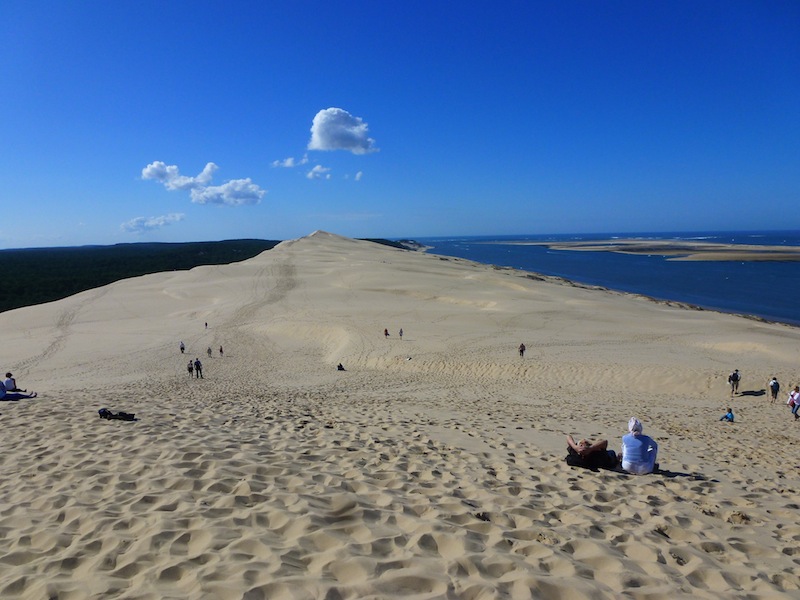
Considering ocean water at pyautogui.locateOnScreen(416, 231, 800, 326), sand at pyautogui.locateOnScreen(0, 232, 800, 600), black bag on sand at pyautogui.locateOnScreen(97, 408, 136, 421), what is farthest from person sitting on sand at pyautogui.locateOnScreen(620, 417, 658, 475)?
ocean water at pyautogui.locateOnScreen(416, 231, 800, 326)

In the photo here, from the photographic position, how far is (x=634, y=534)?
5.07 meters

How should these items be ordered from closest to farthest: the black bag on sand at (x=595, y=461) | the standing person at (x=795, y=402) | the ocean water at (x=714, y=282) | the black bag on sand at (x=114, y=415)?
the black bag on sand at (x=595, y=461) → the black bag on sand at (x=114, y=415) → the standing person at (x=795, y=402) → the ocean water at (x=714, y=282)

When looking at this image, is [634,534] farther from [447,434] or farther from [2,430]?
[2,430]

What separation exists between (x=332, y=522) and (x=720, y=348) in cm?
2766

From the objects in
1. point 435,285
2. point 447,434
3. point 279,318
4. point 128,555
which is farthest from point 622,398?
point 435,285

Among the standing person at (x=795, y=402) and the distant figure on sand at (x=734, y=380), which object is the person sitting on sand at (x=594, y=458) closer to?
the standing person at (x=795, y=402)

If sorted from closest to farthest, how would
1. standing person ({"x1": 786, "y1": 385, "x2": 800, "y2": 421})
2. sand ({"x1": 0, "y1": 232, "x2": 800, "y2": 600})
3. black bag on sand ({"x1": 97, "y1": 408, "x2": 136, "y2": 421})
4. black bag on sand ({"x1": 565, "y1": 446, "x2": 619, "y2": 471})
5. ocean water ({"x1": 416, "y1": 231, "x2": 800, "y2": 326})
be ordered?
1. sand ({"x1": 0, "y1": 232, "x2": 800, "y2": 600})
2. black bag on sand ({"x1": 565, "y1": 446, "x2": 619, "y2": 471})
3. black bag on sand ({"x1": 97, "y1": 408, "x2": 136, "y2": 421})
4. standing person ({"x1": 786, "y1": 385, "x2": 800, "y2": 421})
5. ocean water ({"x1": 416, "y1": 231, "x2": 800, "y2": 326})

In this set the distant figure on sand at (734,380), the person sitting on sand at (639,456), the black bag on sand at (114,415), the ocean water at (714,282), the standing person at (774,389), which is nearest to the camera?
the person sitting on sand at (639,456)

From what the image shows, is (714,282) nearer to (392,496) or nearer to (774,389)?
(774,389)

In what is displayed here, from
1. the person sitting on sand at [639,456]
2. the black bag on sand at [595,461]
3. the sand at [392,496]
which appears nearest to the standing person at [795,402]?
the sand at [392,496]

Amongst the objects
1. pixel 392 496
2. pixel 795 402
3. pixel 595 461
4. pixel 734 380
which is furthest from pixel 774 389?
pixel 392 496

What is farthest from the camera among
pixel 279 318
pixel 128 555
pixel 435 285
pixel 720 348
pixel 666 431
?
pixel 435 285

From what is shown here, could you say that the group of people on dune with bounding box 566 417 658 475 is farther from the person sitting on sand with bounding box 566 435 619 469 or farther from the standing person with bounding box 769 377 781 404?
the standing person with bounding box 769 377 781 404

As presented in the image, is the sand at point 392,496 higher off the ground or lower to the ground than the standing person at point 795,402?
higher
